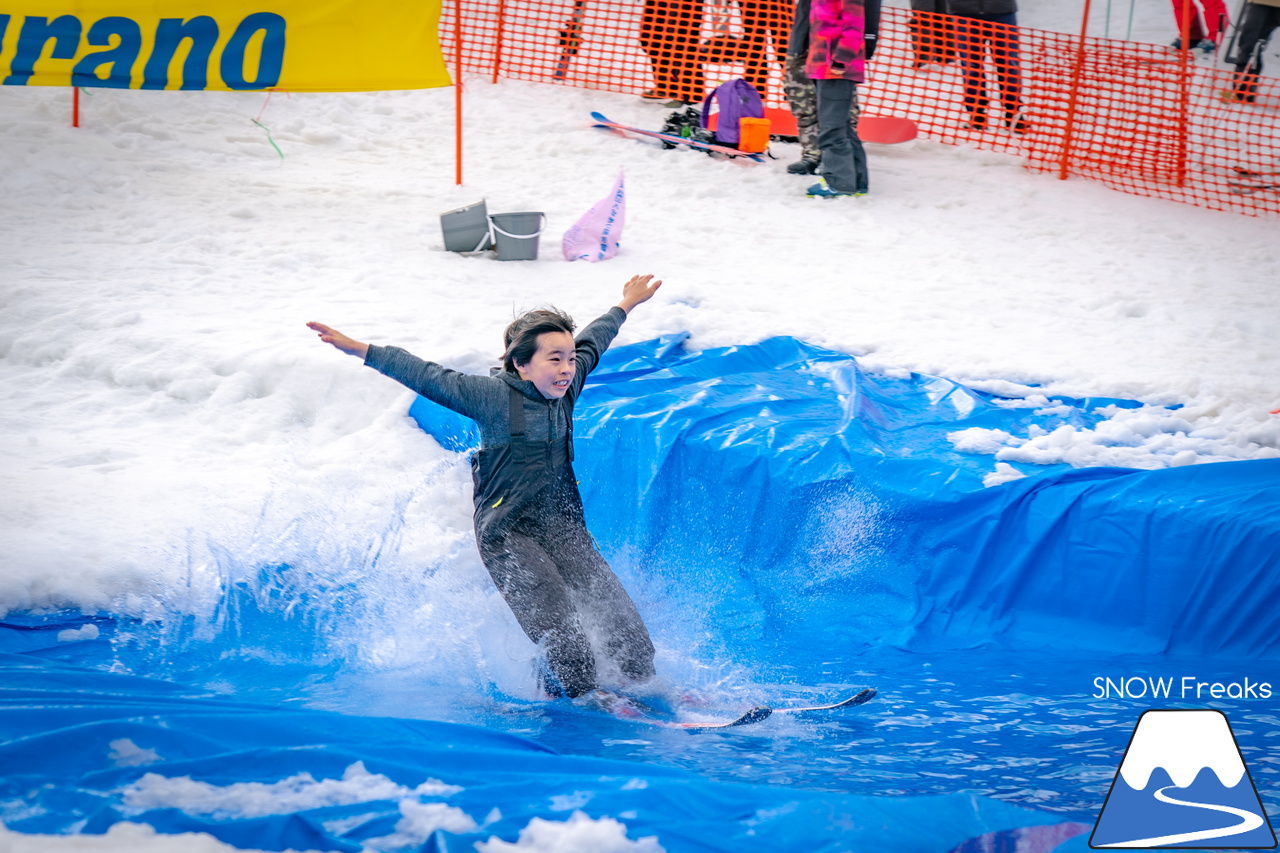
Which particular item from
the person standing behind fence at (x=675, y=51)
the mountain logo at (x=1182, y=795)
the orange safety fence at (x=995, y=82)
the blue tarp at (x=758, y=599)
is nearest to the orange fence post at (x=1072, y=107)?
the orange safety fence at (x=995, y=82)

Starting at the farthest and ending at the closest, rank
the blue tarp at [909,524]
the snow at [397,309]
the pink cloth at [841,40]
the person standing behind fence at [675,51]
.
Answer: the person standing behind fence at [675,51] < the pink cloth at [841,40] < the snow at [397,309] < the blue tarp at [909,524]

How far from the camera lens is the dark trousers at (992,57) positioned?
908 centimetres

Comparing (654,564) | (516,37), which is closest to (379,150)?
(516,37)

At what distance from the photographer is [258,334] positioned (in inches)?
217

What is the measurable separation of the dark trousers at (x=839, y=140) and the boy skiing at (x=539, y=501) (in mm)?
4916

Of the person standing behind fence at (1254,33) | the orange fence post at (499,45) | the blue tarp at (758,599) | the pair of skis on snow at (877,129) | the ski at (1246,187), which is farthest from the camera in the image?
the person standing behind fence at (1254,33)

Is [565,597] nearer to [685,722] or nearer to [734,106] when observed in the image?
[685,722]

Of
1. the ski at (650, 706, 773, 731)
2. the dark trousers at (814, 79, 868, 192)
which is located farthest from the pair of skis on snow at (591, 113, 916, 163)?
the ski at (650, 706, 773, 731)

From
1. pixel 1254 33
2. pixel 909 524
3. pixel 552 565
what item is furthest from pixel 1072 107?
pixel 552 565

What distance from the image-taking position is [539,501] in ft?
12.2

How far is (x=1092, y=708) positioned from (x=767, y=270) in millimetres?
4013

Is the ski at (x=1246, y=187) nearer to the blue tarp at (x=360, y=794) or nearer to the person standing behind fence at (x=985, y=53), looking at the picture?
the person standing behind fence at (x=985, y=53)

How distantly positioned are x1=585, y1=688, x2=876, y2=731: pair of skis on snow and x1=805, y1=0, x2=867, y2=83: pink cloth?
5550 millimetres

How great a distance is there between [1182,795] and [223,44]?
688 centimetres
